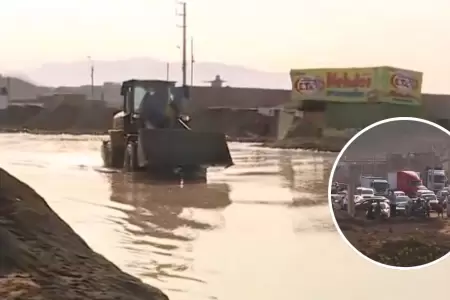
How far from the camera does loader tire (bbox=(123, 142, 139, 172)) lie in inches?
117

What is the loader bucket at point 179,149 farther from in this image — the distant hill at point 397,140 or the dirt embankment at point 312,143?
the distant hill at point 397,140

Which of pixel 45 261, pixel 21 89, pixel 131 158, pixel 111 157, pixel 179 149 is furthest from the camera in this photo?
pixel 179 149

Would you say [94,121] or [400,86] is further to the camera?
[94,121]

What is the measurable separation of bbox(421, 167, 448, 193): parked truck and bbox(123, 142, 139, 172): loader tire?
1254mm

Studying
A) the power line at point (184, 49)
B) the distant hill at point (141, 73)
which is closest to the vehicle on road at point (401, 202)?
the distant hill at point (141, 73)

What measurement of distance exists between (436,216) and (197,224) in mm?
942

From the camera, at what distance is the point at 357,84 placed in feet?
8.48

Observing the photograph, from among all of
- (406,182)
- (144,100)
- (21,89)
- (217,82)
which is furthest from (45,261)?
(406,182)

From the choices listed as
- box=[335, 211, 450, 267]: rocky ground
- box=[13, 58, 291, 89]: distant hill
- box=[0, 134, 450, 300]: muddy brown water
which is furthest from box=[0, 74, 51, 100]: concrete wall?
box=[335, 211, 450, 267]: rocky ground

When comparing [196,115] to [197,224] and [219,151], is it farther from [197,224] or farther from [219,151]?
[197,224]

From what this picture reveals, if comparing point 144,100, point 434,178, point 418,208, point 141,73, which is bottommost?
point 418,208

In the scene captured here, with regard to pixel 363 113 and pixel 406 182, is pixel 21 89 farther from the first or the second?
pixel 406 182

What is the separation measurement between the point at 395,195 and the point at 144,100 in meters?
1.15

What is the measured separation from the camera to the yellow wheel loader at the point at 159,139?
2.76 meters
